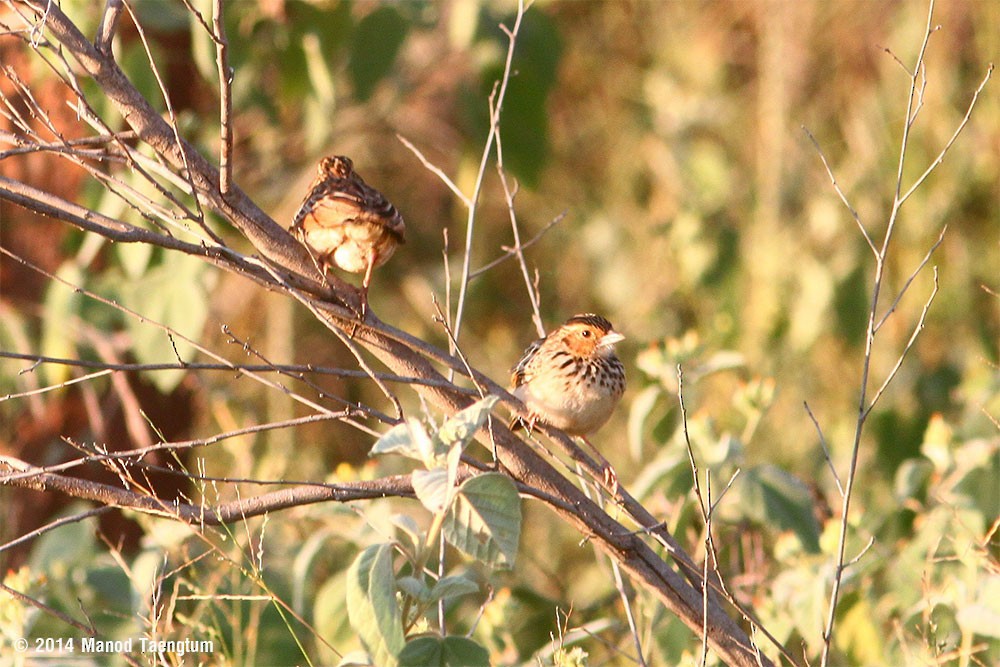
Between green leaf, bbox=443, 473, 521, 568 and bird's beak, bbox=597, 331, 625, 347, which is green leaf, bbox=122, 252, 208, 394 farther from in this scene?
green leaf, bbox=443, 473, 521, 568

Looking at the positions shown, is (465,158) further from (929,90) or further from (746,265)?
(929,90)

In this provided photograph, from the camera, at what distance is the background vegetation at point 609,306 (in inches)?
176

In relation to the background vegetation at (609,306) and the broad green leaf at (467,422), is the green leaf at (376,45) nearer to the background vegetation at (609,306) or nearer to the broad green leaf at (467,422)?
the background vegetation at (609,306)

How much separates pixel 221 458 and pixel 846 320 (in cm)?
444

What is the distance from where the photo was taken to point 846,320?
7332mm

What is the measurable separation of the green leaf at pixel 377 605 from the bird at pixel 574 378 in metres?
1.22

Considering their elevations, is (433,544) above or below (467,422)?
below

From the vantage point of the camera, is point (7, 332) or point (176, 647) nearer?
point (176, 647)

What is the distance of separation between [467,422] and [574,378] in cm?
168

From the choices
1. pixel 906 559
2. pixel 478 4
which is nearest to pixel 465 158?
pixel 478 4

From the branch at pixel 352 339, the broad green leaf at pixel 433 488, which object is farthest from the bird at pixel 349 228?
the broad green leaf at pixel 433 488

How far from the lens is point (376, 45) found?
6.06 metres

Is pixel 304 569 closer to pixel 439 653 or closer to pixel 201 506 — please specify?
pixel 201 506

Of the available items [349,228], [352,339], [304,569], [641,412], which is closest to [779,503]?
[641,412]
